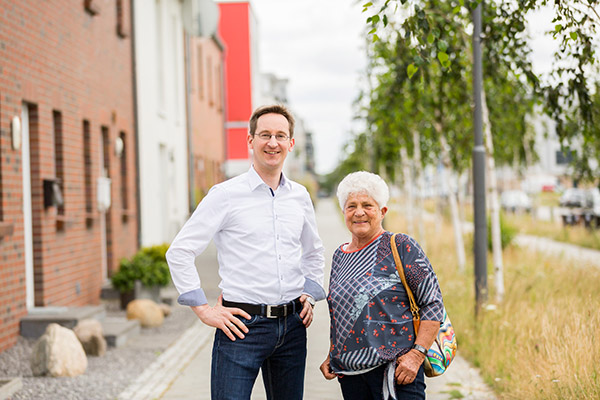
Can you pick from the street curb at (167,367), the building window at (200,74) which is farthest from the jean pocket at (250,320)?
the building window at (200,74)

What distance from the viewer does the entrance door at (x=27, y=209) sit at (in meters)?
8.81

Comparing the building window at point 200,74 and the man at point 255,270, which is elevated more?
the building window at point 200,74

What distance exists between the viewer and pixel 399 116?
42.1 ft

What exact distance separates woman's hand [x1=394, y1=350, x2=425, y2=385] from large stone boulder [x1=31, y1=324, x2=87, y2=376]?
4.39 m

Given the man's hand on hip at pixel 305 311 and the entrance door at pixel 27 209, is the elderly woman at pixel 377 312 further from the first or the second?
the entrance door at pixel 27 209

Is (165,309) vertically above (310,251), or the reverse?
(310,251)

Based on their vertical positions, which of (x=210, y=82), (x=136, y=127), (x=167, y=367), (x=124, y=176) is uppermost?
(x=210, y=82)

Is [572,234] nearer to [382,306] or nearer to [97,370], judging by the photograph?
[97,370]

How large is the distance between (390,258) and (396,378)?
54 cm

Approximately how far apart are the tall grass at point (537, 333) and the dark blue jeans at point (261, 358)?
196cm

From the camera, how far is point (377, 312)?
135 inches

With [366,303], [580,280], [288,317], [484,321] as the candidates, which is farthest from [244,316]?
[580,280]

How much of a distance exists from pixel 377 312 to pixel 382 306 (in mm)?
36

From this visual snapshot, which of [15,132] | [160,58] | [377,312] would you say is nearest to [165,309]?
[15,132]
